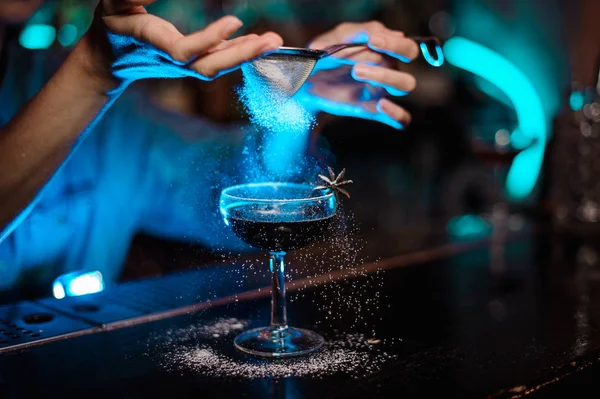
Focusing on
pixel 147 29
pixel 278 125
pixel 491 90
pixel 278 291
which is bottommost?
pixel 278 291

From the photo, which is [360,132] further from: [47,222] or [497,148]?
[47,222]

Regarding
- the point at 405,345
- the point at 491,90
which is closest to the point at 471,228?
the point at 405,345

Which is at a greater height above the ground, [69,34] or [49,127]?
[69,34]

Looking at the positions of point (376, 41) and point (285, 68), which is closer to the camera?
point (285, 68)

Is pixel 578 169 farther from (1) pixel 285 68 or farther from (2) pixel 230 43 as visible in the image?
(2) pixel 230 43

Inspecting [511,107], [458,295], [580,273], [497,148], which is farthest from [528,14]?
[458,295]

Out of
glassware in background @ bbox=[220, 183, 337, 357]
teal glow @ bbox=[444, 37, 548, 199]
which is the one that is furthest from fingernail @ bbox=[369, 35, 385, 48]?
teal glow @ bbox=[444, 37, 548, 199]

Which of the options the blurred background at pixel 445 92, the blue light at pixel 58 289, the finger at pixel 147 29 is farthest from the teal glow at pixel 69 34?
the finger at pixel 147 29
